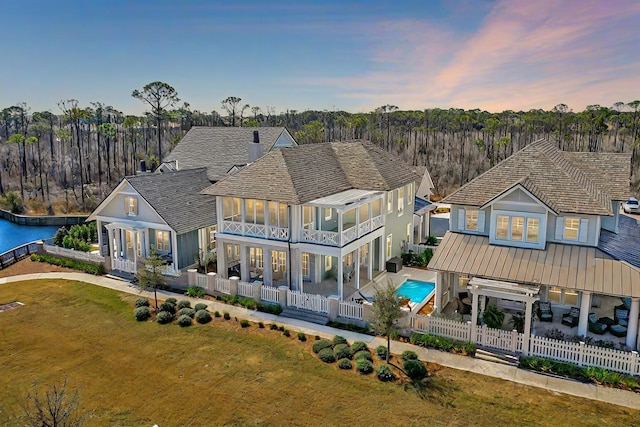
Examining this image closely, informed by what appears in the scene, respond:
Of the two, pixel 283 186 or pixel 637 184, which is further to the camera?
pixel 637 184

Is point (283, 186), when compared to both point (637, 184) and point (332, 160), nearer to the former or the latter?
point (332, 160)

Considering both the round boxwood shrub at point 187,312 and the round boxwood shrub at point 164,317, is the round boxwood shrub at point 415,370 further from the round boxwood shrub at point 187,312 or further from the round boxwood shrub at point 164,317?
the round boxwood shrub at point 164,317

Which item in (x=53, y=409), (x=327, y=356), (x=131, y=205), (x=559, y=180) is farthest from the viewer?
(x=131, y=205)

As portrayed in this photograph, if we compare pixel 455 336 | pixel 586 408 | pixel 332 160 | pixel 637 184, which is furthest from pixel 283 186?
pixel 637 184

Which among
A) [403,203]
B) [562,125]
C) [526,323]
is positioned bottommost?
[526,323]

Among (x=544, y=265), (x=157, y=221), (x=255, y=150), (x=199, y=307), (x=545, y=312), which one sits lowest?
(x=199, y=307)

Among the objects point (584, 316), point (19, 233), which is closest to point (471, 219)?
point (584, 316)

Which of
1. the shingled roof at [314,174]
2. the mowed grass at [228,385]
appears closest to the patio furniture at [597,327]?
the mowed grass at [228,385]

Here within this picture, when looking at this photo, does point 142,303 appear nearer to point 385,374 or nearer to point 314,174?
point 314,174
